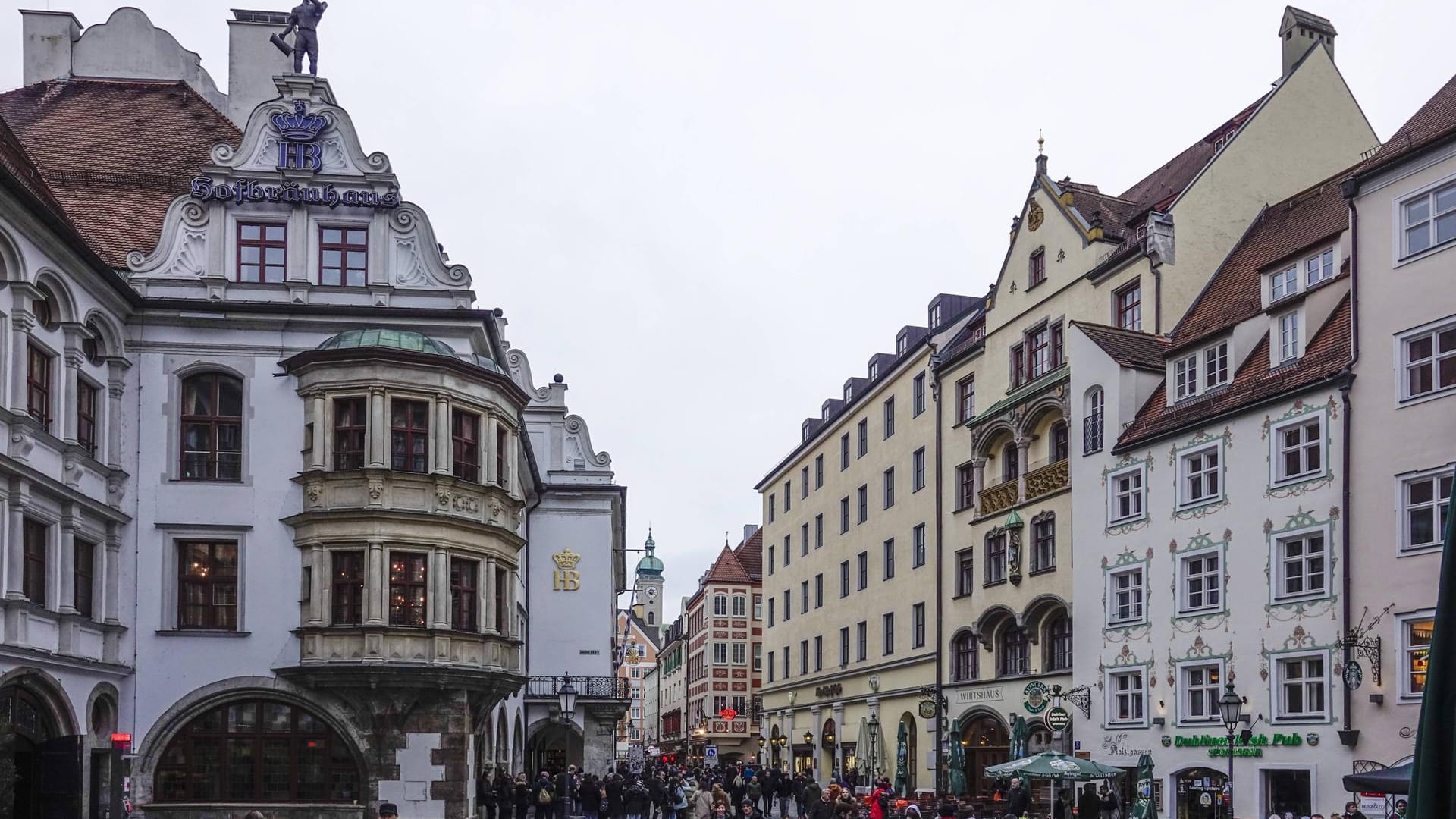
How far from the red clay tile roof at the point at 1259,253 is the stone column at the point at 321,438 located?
20.1 meters

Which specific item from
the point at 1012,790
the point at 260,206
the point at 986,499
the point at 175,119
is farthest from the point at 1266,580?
the point at 175,119

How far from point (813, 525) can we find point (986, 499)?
23328 mm

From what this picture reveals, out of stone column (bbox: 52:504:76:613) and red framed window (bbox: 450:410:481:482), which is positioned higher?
red framed window (bbox: 450:410:481:482)

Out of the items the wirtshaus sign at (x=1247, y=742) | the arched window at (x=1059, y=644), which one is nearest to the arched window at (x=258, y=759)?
the wirtshaus sign at (x=1247, y=742)

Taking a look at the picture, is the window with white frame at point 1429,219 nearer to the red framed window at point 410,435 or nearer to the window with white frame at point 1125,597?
the window with white frame at point 1125,597

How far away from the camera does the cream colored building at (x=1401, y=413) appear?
28.2m

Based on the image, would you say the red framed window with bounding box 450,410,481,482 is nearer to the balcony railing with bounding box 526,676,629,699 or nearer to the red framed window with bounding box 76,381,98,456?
the red framed window with bounding box 76,381,98,456

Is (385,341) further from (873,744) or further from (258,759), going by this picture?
(873,744)

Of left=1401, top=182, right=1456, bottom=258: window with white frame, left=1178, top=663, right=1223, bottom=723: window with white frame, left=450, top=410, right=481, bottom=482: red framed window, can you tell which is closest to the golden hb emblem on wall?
left=450, top=410, right=481, bottom=482: red framed window

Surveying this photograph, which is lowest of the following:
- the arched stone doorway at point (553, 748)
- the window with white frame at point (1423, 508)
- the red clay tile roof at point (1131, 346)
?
the arched stone doorway at point (553, 748)

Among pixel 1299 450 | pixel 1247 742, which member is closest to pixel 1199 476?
pixel 1299 450

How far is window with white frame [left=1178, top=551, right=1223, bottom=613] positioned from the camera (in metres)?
34.1

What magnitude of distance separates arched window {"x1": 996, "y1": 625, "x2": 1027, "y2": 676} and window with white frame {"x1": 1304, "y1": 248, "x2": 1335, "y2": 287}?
14.0 meters

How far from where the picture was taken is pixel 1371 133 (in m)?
42.0
